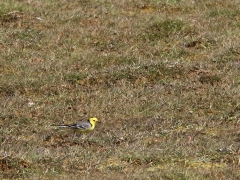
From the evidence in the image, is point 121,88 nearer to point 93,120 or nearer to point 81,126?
point 93,120

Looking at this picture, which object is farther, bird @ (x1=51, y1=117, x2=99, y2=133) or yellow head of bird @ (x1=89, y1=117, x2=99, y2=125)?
yellow head of bird @ (x1=89, y1=117, x2=99, y2=125)

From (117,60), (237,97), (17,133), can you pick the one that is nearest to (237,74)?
(237,97)

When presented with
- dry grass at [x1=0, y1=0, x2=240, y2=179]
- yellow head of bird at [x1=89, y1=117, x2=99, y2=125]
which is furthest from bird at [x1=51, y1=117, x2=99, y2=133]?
dry grass at [x1=0, y1=0, x2=240, y2=179]

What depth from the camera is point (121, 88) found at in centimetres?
1658

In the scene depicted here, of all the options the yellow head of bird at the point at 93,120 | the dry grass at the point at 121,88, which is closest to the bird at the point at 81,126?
the yellow head of bird at the point at 93,120

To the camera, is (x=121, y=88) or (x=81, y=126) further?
(x=121, y=88)

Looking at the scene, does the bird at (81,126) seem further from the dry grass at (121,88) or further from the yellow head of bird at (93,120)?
the dry grass at (121,88)

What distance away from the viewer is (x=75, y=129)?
42.4ft

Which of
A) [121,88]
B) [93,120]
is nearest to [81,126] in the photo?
[93,120]

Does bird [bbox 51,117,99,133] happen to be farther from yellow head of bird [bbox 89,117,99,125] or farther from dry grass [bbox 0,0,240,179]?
dry grass [bbox 0,0,240,179]

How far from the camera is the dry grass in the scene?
33.6ft

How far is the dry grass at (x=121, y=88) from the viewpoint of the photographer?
1023cm

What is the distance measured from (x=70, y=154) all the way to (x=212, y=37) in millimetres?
12104

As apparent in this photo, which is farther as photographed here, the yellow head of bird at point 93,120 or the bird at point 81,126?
the yellow head of bird at point 93,120
